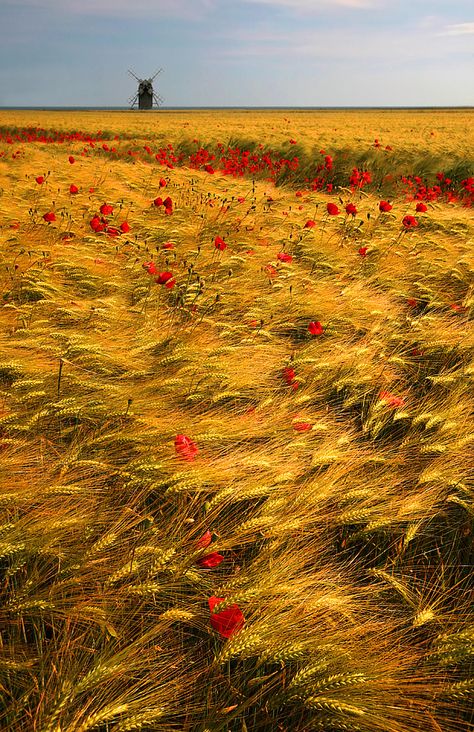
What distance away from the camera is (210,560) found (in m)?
1.15

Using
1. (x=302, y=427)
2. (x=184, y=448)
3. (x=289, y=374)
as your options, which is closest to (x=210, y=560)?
(x=184, y=448)

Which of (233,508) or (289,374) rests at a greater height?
(289,374)

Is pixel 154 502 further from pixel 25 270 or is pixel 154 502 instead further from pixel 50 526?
pixel 25 270

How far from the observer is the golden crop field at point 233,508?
94 cm

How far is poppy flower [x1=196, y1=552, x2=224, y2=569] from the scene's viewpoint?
1.14m

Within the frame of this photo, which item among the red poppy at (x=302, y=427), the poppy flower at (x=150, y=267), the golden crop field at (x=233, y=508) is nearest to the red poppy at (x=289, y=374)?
the golden crop field at (x=233, y=508)

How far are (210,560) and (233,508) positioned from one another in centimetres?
27

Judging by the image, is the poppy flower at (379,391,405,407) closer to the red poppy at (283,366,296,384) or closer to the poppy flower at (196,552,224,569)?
the red poppy at (283,366,296,384)

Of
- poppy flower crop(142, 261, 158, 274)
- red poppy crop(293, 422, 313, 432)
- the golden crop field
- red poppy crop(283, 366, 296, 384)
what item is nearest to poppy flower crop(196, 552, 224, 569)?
the golden crop field

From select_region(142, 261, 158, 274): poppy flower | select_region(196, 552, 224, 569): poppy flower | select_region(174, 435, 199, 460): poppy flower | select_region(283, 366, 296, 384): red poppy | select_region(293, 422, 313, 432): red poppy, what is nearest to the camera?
select_region(196, 552, 224, 569): poppy flower

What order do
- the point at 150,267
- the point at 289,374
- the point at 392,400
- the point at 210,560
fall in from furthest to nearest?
the point at 150,267, the point at 289,374, the point at 392,400, the point at 210,560

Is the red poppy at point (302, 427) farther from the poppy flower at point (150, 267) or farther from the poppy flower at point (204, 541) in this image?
the poppy flower at point (150, 267)

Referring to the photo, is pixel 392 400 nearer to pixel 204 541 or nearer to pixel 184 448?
pixel 184 448

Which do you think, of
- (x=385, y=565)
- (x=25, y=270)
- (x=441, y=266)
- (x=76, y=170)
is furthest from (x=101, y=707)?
(x=76, y=170)
